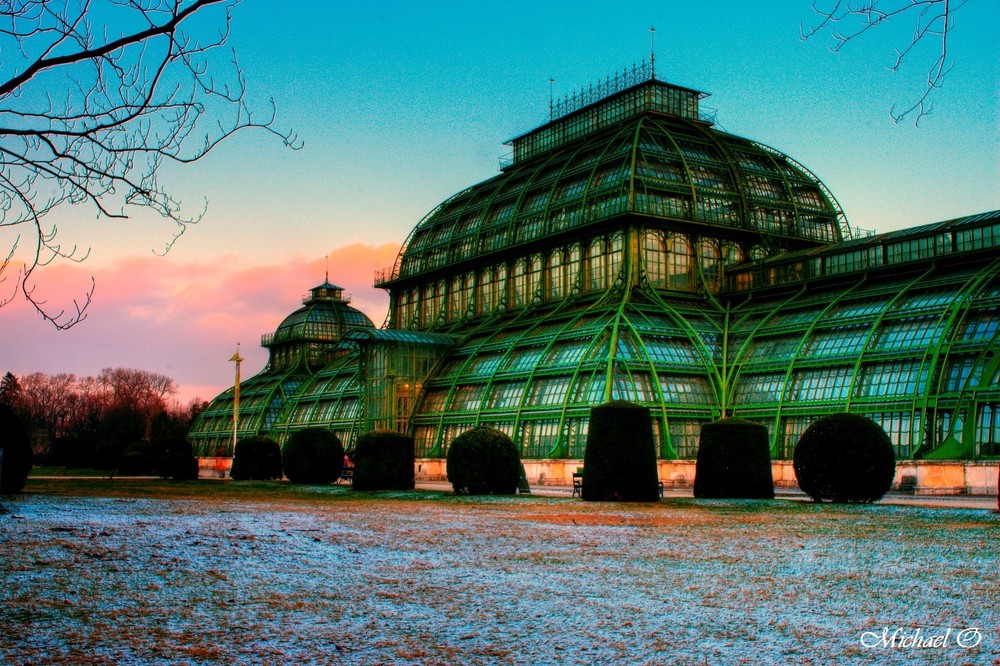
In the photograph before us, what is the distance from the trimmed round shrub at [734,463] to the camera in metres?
37.1

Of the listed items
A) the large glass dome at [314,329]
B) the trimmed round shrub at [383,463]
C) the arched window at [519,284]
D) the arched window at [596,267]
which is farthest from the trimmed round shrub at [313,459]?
the large glass dome at [314,329]

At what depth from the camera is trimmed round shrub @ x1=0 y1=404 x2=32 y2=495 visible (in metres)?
32.6

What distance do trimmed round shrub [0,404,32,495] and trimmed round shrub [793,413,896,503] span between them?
2617 centimetres

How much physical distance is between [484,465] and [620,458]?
6.42 m

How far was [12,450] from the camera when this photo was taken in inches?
1307

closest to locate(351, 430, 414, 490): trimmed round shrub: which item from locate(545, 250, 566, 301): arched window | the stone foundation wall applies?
the stone foundation wall

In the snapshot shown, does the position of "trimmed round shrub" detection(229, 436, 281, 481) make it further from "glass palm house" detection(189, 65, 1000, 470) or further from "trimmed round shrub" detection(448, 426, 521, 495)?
"trimmed round shrub" detection(448, 426, 521, 495)

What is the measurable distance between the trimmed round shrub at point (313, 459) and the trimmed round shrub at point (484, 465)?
1376 centimetres

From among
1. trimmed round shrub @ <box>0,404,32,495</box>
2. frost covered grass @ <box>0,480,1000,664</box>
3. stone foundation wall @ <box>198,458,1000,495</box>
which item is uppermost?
trimmed round shrub @ <box>0,404,32,495</box>

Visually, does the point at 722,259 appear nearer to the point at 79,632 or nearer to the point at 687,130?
the point at 687,130

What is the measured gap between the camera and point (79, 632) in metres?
11.3

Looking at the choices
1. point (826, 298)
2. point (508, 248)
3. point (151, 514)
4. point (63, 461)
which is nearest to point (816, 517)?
point (151, 514)

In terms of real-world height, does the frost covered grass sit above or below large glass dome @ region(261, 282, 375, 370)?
below

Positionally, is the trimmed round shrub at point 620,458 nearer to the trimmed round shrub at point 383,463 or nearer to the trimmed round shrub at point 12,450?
the trimmed round shrub at point 383,463
